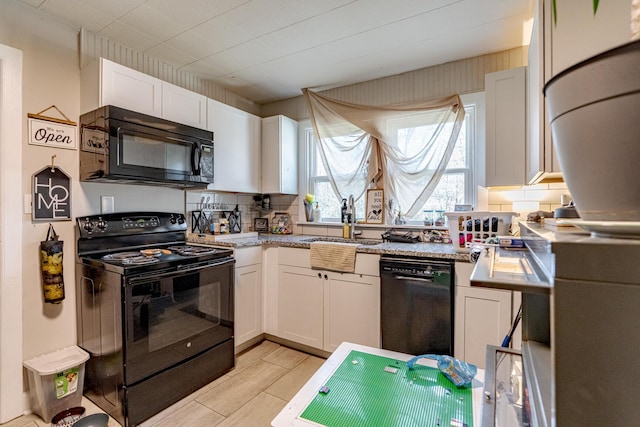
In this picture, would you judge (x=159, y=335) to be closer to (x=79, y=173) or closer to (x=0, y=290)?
(x=0, y=290)

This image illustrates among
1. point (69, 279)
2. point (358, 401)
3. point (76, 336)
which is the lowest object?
point (76, 336)

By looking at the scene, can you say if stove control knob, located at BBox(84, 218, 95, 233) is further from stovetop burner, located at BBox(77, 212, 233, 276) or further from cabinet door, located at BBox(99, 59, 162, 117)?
cabinet door, located at BBox(99, 59, 162, 117)

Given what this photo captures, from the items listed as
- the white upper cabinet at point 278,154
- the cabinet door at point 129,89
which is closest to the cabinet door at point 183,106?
the cabinet door at point 129,89

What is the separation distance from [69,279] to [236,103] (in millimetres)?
2248

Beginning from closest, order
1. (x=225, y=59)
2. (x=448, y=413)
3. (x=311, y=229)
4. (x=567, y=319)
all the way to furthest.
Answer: (x=567, y=319), (x=448, y=413), (x=225, y=59), (x=311, y=229)

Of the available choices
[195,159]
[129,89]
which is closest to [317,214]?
[195,159]

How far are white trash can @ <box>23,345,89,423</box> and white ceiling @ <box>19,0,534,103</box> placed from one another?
7.12ft

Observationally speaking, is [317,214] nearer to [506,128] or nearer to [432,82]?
[432,82]

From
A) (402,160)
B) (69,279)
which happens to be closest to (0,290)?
(69,279)

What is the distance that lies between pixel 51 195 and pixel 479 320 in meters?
2.85

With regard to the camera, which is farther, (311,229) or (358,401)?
(311,229)

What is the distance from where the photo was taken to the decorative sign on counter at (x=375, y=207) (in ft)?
9.93

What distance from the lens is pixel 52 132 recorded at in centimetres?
204

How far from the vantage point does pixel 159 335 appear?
194cm
